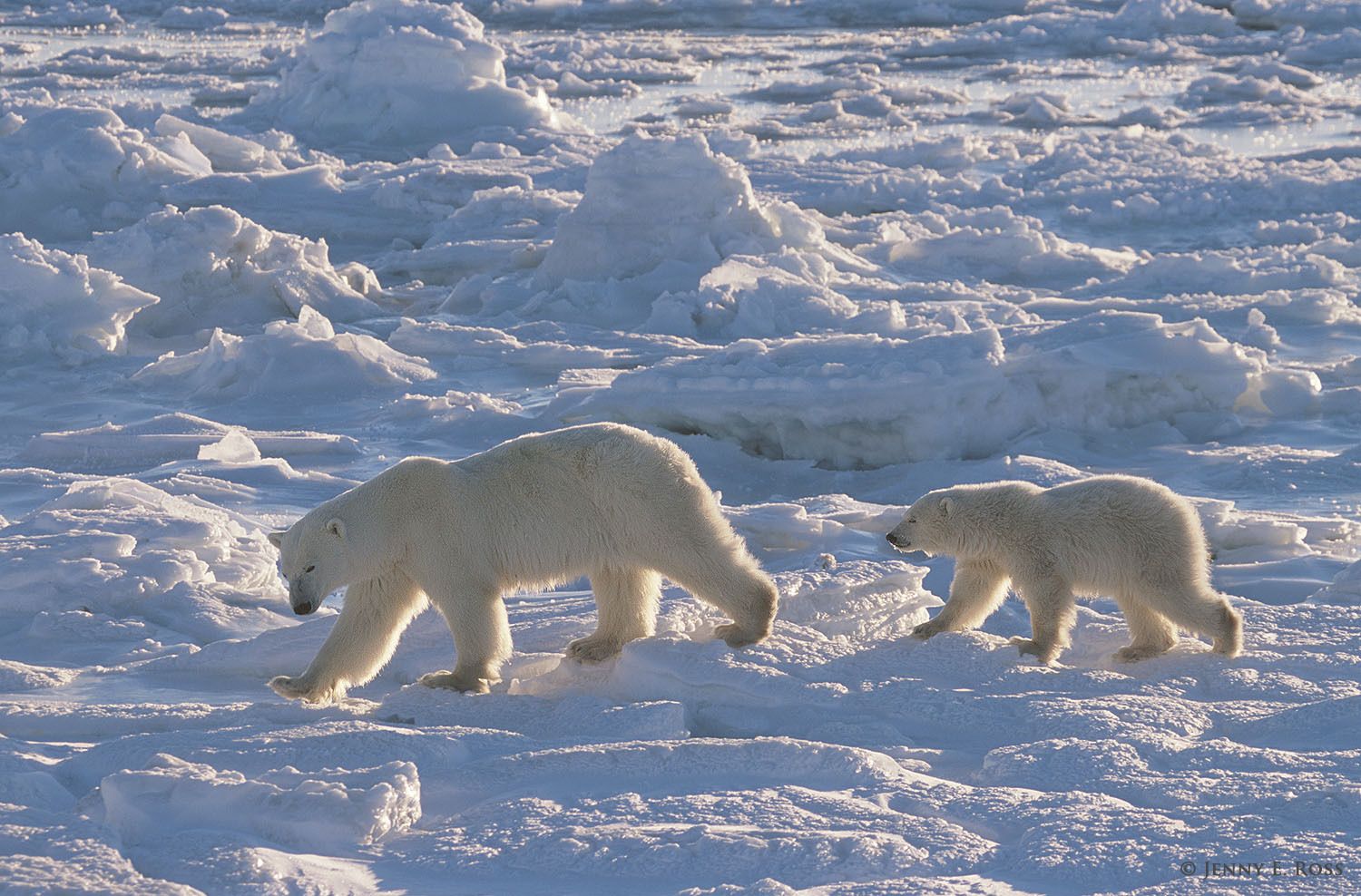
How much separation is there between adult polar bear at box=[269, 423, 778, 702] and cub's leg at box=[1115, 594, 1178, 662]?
1.17 m

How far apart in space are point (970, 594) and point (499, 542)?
60.9 inches

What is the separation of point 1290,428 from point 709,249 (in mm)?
4938

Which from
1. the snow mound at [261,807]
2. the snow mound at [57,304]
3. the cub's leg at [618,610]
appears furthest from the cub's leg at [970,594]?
the snow mound at [57,304]

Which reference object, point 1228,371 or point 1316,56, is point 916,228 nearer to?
point 1228,371

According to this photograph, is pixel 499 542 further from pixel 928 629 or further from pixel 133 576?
pixel 133 576

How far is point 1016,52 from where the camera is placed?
31.4 m

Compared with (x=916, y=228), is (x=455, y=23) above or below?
above

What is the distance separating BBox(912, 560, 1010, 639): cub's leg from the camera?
5062 mm

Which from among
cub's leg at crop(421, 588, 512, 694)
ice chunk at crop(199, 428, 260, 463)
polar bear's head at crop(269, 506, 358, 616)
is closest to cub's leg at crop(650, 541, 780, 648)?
cub's leg at crop(421, 588, 512, 694)

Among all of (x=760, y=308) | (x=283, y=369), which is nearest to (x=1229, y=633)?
(x=760, y=308)

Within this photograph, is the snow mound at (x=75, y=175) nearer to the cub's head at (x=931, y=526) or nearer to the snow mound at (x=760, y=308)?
the snow mound at (x=760, y=308)

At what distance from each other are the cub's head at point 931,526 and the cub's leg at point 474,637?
1.34 meters

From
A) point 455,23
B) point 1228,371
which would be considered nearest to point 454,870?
point 1228,371

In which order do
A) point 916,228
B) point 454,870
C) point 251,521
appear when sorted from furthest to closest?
1. point 916,228
2. point 251,521
3. point 454,870
